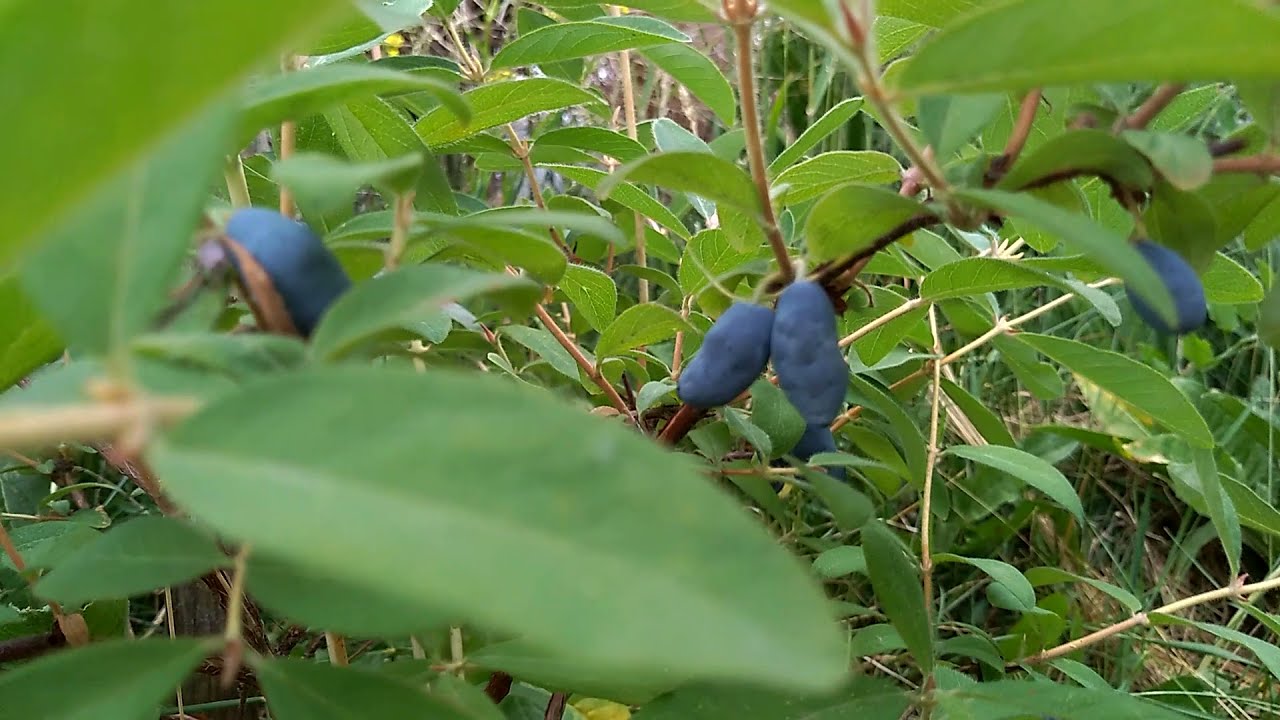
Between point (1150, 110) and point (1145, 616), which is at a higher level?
point (1150, 110)

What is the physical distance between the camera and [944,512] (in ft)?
3.91

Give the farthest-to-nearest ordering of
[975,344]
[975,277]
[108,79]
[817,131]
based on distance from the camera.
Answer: [975,344] → [817,131] → [975,277] → [108,79]

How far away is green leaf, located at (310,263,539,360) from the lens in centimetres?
27

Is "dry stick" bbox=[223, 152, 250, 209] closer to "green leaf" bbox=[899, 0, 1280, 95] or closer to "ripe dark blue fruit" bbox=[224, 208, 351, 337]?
"ripe dark blue fruit" bbox=[224, 208, 351, 337]

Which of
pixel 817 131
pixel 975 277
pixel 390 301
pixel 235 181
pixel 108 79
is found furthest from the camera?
pixel 817 131

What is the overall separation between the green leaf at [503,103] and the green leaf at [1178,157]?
1.25 feet

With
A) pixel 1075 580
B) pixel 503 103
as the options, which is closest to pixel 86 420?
pixel 503 103

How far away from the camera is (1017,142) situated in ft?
1.34

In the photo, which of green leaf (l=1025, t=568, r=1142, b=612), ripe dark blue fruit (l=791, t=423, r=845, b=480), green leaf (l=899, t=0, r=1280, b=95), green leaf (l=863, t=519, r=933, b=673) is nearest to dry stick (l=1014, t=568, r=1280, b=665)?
green leaf (l=1025, t=568, r=1142, b=612)

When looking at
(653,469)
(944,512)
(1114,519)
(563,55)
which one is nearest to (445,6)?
(563,55)

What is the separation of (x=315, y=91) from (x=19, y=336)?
0.56 ft

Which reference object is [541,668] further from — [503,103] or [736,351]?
[503,103]

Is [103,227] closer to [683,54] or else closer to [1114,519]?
[683,54]

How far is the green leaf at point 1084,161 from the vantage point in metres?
0.38
